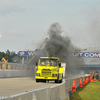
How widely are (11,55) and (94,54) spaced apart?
93.6m

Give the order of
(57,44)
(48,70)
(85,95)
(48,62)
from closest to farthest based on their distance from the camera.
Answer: (85,95), (48,70), (48,62), (57,44)

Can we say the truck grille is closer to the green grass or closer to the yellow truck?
the yellow truck

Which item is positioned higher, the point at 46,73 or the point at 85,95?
the point at 46,73

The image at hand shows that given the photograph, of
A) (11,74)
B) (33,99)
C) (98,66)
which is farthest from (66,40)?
(98,66)

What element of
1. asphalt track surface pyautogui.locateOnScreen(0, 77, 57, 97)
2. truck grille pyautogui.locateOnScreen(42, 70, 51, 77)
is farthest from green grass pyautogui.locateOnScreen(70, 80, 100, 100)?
truck grille pyautogui.locateOnScreen(42, 70, 51, 77)

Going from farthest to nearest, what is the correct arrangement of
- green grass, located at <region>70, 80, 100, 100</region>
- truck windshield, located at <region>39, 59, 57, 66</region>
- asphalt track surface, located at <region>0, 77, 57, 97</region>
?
truck windshield, located at <region>39, 59, 57, 66</region> < green grass, located at <region>70, 80, 100, 100</region> < asphalt track surface, located at <region>0, 77, 57, 97</region>

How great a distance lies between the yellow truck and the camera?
1900cm

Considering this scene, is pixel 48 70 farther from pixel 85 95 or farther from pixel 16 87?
pixel 16 87

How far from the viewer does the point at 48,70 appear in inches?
750

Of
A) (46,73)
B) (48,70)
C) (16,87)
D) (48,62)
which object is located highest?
(48,62)

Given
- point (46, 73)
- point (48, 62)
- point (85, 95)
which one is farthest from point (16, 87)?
point (48, 62)

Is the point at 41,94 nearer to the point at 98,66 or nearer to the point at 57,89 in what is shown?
the point at 57,89

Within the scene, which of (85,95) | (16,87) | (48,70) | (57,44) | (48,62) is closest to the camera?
(16,87)

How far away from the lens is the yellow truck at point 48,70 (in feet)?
62.3
